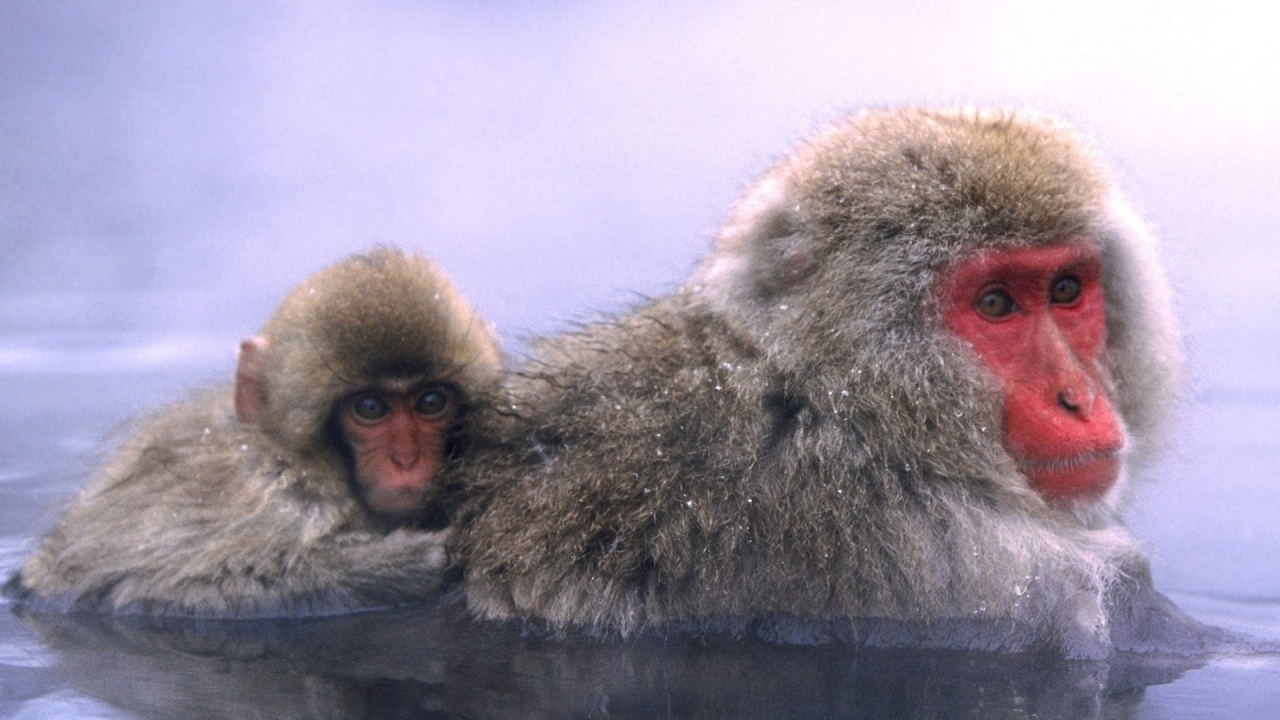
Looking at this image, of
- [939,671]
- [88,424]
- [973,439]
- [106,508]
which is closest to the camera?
[939,671]

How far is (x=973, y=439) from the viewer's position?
8.29ft

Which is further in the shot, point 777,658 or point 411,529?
point 411,529

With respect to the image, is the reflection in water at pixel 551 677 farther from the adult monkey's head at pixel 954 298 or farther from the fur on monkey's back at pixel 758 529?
the adult monkey's head at pixel 954 298

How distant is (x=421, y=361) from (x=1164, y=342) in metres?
1.59

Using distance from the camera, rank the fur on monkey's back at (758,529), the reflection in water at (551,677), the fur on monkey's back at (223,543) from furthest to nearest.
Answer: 1. the fur on monkey's back at (223,543)
2. the fur on monkey's back at (758,529)
3. the reflection in water at (551,677)

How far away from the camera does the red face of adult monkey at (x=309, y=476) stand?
2803 mm

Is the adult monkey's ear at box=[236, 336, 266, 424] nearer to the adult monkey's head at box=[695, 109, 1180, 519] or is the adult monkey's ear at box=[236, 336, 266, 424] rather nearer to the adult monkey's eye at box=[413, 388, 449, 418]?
the adult monkey's eye at box=[413, 388, 449, 418]

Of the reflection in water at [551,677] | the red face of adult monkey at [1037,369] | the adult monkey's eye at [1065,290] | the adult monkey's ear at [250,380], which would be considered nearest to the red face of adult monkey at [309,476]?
the adult monkey's ear at [250,380]

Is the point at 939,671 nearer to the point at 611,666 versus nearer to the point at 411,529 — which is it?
the point at 611,666

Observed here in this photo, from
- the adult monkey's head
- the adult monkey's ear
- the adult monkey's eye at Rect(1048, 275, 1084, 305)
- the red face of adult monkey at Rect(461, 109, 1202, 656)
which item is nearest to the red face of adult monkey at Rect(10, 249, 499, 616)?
the adult monkey's ear

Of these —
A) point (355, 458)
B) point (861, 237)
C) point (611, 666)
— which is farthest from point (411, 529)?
point (861, 237)

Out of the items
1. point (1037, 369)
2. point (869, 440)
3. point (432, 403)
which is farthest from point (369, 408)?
point (1037, 369)

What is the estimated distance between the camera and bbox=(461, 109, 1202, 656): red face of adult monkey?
2473mm

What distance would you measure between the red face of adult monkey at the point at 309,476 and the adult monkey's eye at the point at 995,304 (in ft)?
3.36
